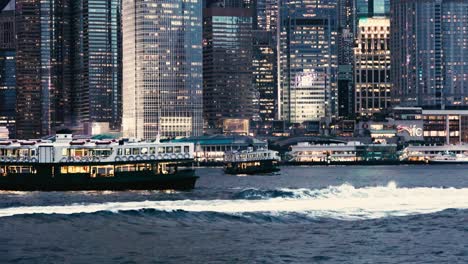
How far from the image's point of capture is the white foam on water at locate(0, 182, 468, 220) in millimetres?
87812

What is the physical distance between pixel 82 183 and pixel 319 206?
36671 millimetres

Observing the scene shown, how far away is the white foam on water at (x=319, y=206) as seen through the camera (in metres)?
→ 87.8

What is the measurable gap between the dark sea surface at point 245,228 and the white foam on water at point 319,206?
0.30ft

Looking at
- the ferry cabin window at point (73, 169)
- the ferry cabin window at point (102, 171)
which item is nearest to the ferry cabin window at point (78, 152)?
the ferry cabin window at point (73, 169)

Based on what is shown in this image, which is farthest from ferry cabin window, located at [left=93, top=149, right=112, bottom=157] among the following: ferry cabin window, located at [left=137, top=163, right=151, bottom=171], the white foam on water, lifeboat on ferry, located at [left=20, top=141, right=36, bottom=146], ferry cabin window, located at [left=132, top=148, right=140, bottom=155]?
the white foam on water

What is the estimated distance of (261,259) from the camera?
210 ft

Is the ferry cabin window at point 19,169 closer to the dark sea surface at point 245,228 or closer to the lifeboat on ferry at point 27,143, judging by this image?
the lifeboat on ferry at point 27,143

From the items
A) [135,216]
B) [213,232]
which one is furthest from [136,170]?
[213,232]

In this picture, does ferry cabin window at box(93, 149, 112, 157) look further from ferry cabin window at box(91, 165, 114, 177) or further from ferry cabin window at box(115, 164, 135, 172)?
ferry cabin window at box(115, 164, 135, 172)

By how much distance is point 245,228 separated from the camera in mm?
78250

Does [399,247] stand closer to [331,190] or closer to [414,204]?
[414,204]

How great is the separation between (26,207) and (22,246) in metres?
21.7

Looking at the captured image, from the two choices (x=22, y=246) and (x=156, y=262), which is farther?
(x=22, y=246)

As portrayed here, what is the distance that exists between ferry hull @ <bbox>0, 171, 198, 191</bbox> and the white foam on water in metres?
23.1
